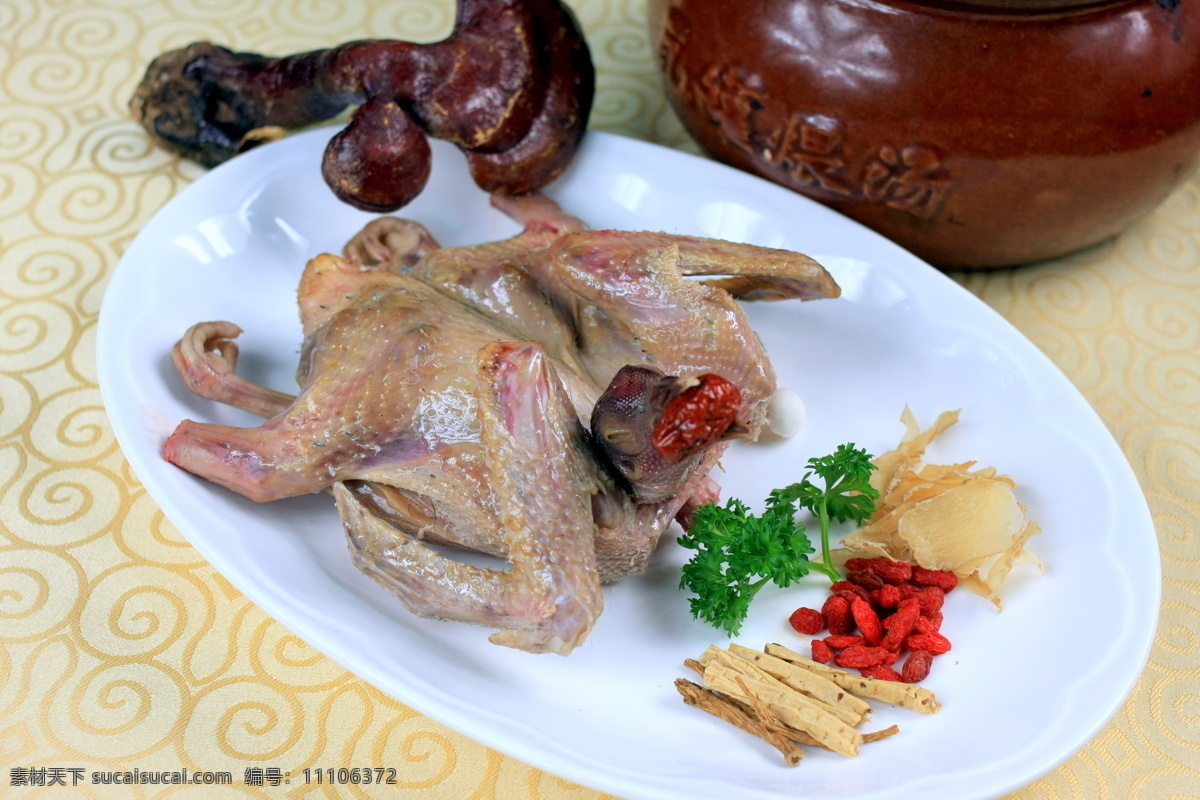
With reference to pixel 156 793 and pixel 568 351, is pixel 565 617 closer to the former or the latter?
pixel 568 351

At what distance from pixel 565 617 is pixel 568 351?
491 millimetres

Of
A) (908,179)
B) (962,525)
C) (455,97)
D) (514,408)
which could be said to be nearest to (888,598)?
(962,525)

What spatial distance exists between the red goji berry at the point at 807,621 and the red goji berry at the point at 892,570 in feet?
0.37

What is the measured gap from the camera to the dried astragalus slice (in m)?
1.54

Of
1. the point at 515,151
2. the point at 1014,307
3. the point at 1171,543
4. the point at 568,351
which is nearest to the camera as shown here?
the point at 568,351

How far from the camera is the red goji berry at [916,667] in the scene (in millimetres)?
1468

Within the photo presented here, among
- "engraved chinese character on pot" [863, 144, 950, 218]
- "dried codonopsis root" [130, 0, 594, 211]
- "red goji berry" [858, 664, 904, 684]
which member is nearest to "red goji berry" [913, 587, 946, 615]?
"red goji berry" [858, 664, 904, 684]

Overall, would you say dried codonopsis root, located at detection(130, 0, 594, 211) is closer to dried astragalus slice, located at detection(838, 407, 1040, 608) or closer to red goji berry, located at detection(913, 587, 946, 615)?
dried astragalus slice, located at detection(838, 407, 1040, 608)

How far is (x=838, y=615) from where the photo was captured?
1551 mm

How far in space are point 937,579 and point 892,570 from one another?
67mm

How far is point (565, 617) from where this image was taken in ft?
4.47

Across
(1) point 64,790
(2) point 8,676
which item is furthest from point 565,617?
(2) point 8,676

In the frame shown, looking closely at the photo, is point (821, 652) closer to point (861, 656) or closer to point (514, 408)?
point (861, 656)

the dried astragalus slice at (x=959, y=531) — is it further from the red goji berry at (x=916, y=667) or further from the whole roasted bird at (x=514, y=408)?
the whole roasted bird at (x=514, y=408)
